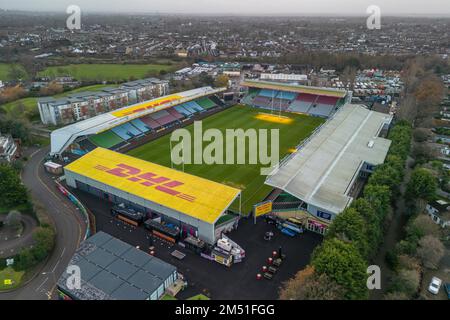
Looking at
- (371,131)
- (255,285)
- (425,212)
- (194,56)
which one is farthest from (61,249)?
(194,56)

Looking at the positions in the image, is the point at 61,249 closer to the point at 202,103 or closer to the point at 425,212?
the point at 425,212

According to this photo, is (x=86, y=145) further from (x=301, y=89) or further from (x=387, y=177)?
(x=301, y=89)

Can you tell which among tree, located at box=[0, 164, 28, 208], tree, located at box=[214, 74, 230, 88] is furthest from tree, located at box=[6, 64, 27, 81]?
tree, located at box=[0, 164, 28, 208]

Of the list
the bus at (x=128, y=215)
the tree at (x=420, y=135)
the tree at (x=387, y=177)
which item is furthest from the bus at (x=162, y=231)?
the tree at (x=420, y=135)

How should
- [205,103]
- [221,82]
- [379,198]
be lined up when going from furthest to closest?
[221,82]
[205,103]
[379,198]

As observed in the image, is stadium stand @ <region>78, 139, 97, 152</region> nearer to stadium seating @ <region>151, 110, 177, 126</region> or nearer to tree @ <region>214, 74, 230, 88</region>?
stadium seating @ <region>151, 110, 177, 126</region>

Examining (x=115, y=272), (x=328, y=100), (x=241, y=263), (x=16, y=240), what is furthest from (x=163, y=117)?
(x=115, y=272)

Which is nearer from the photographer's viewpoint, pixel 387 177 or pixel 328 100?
pixel 387 177
